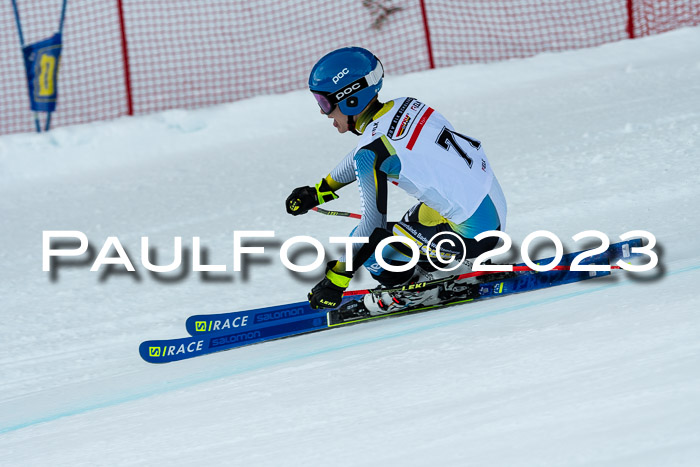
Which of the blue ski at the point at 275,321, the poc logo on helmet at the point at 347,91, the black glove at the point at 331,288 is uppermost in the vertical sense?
the poc logo on helmet at the point at 347,91

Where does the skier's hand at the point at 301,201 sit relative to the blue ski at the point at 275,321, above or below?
above

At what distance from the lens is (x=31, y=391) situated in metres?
3.90

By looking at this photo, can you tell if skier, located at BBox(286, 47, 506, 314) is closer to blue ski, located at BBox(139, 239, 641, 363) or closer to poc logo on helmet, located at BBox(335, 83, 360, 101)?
poc logo on helmet, located at BBox(335, 83, 360, 101)

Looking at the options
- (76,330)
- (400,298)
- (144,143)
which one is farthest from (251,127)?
(400,298)

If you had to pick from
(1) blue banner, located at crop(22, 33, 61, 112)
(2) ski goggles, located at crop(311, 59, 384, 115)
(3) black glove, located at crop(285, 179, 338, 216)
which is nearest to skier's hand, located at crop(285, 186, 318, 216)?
(3) black glove, located at crop(285, 179, 338, 216)

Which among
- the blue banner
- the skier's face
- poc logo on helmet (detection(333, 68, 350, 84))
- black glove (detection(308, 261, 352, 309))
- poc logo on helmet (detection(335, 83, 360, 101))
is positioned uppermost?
the blue banner

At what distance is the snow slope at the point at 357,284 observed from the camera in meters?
2.49

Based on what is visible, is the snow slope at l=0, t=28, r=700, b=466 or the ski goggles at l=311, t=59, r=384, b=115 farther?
the ski goggles at l=311, t=59, r=384, b=115

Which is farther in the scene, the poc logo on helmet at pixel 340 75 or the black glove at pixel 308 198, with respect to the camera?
the black glove at pixel 308 198

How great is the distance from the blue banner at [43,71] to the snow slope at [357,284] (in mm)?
1014

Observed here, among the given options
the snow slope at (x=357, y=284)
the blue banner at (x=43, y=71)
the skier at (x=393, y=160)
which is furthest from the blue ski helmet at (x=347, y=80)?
the blue banner at (x=43, y=71)

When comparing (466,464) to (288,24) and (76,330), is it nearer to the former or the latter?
(76,330)

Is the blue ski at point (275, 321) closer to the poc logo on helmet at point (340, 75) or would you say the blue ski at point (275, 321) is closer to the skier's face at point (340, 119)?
the skier's face at point (340, 119)

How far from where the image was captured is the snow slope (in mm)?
2490
